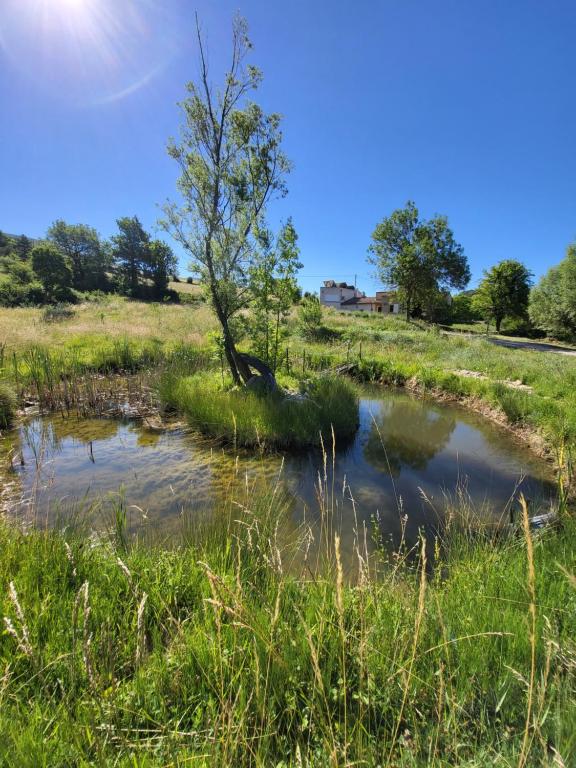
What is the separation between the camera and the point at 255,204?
372 inches

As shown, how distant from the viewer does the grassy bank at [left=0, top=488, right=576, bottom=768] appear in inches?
45.4

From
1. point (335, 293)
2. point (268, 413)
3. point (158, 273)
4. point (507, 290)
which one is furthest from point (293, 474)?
point (335, 293)

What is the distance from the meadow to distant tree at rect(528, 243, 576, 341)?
37205 millimetres

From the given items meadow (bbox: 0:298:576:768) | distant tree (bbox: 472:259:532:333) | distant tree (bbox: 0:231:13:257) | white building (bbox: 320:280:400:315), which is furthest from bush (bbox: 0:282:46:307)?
distant tree (bbox: 472:259:532:333)

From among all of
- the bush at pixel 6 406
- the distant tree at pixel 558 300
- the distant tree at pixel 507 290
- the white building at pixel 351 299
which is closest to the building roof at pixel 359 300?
the white building at pixel 351 299

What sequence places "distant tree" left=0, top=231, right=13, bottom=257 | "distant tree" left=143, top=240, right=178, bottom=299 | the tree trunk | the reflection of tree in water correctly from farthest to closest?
"distant tree" left=0, top=231, right=13, bottom=257 → "distant tree" left=143, top=240, right=178, bottom=299 → the tree trunk → the reflection of tree in water

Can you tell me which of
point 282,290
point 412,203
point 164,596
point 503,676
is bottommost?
point 164,596

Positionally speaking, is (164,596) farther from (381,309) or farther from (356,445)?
(381,309)

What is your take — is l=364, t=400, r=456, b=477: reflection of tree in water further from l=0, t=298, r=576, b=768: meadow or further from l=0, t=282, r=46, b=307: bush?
l=0, t=282, r=46, b=307: bush

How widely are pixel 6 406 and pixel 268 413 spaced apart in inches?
256

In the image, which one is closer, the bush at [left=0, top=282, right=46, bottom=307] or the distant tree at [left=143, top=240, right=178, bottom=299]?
the bush at [left=0, top=282, right=46, bottom=307]

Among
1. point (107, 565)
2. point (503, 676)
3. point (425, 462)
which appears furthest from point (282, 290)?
point (503, 676)

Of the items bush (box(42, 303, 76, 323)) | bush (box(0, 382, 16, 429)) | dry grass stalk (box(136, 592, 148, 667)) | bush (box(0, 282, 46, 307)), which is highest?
bush (box(0, 282, 46, 307))

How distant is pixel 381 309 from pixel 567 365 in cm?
5827
